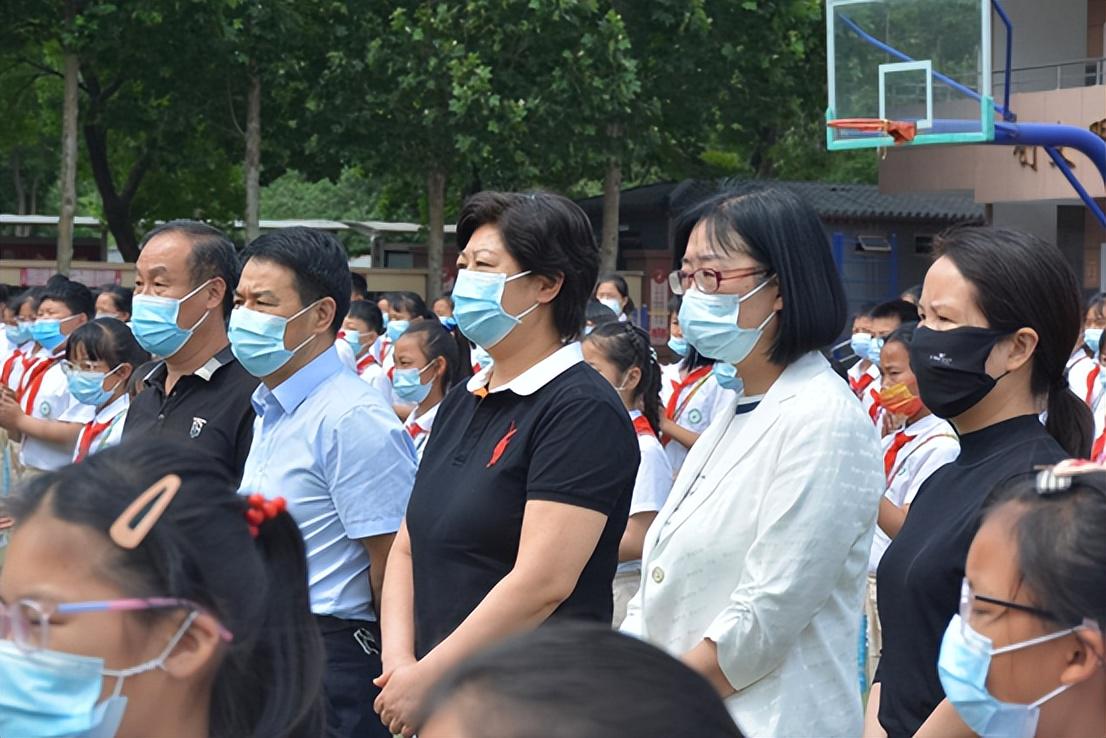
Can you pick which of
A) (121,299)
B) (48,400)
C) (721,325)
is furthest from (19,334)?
(721,325)

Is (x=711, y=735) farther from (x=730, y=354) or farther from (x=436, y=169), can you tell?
(x=436, y=169)

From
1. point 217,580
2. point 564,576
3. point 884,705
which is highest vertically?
point 217,580

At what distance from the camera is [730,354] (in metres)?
3.60

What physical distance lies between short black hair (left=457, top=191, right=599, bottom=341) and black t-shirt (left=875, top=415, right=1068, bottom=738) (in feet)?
3.35

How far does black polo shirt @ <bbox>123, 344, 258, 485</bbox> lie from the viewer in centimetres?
439

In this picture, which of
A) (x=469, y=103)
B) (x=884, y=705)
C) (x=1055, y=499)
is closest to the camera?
(x=1055, y=499)

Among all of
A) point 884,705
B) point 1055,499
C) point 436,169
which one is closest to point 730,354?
point 884,705

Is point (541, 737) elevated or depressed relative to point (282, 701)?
elevated

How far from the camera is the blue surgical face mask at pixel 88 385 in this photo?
7531 millimetres

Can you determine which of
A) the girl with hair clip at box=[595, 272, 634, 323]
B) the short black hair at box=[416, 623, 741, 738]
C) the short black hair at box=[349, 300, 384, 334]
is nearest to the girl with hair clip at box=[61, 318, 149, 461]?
the short black hair at box=[349, 300, 384, 334]

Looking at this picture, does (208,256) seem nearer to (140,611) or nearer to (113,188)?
(140,611)

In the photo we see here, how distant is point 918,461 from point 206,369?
251 centimetres

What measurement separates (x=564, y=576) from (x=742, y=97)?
2263 centimetres

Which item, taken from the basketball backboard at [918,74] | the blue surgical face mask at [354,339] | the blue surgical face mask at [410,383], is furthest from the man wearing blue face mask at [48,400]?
the basketball backboard at [918,74]
